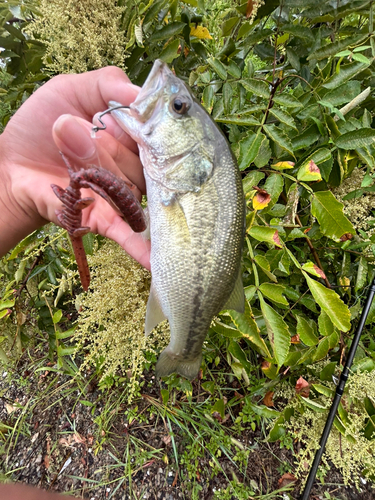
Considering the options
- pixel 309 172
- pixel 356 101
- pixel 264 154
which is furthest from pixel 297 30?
→ pixel 309 172

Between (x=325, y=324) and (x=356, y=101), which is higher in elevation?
(x=356, y=101)

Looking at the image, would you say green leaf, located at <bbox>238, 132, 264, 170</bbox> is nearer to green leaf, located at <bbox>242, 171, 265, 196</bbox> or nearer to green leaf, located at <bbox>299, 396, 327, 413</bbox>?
green leaf, located at <bbox>242, 171, 265, 196</bbox>

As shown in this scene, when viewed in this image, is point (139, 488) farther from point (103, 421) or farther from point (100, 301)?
point (100, 301)

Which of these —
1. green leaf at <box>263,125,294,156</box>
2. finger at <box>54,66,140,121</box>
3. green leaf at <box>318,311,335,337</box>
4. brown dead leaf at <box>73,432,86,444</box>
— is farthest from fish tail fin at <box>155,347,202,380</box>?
brown dead leaf at <box>73,432,86,444</box>

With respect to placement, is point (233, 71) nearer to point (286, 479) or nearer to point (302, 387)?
point (302, 387)

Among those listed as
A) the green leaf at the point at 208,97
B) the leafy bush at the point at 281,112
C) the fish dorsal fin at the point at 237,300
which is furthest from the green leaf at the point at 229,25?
the fish dorsal fin at the point at 237,300

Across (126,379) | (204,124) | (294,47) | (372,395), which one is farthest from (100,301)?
(294,47)

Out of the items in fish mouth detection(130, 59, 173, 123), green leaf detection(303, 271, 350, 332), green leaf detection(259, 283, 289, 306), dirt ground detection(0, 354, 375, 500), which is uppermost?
fish mouth detection(130, 59, 173, 123)
